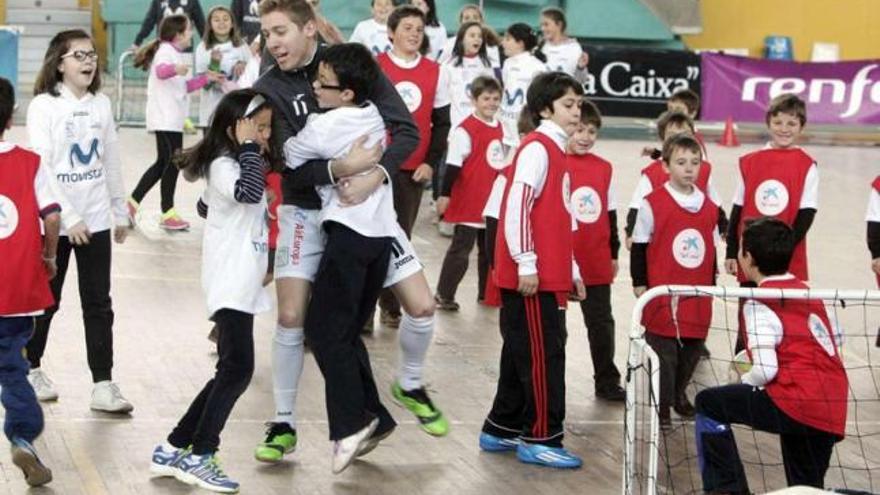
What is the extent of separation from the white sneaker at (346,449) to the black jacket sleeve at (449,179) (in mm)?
4180

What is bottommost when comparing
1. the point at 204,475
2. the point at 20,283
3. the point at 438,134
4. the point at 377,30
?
the point at 204,475

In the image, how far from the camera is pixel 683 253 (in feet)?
29.3

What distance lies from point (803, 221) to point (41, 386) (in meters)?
4.27

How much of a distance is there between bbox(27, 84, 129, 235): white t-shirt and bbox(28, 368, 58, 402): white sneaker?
888 mm

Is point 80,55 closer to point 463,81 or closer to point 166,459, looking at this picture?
point 166,459

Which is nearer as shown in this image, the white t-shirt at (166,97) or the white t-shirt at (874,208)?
the white t-shirt at (874,208)

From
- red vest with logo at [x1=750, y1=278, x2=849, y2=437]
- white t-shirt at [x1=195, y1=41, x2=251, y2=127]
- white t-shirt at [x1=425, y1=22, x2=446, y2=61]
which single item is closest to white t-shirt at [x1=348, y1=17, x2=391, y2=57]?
white t-shirt at [x1=195, y1=41, x2=251, y2=127]

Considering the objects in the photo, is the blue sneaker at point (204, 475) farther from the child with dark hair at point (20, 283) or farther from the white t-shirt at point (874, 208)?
Answer: the white t-shirt at point (874, 208)

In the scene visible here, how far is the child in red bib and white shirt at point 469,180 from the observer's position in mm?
11562

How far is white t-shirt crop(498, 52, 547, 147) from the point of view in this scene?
15141 mm

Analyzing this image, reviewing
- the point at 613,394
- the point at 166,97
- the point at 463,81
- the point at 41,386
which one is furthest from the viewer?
the point at 463,81

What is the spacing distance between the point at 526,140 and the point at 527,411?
1265 mm

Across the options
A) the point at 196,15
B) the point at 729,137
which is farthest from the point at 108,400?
the point at 729,137

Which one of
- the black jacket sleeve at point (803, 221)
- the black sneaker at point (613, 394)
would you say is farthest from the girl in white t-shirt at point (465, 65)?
the black sneaker at point (613, 394)
